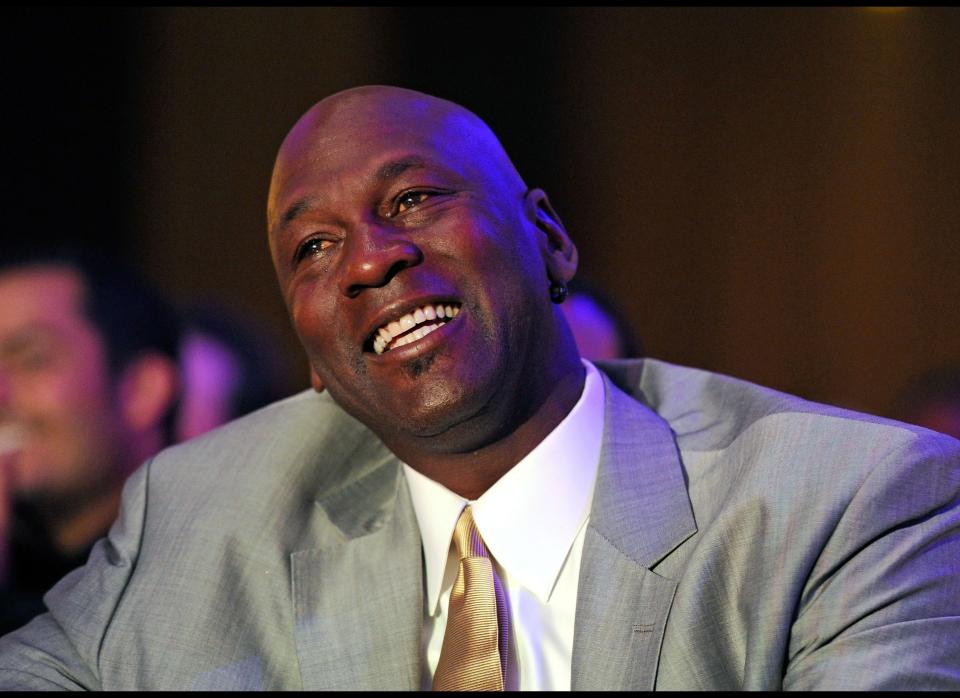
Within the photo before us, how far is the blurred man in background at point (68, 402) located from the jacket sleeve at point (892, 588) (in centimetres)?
178

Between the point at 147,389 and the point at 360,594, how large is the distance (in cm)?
123

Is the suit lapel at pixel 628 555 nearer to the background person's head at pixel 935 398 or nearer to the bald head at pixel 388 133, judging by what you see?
the bald head at pixel 388 133

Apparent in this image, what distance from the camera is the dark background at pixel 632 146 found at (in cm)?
241

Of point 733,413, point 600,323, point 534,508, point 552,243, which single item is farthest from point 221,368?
point 733,413

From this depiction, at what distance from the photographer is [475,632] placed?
4.83ft

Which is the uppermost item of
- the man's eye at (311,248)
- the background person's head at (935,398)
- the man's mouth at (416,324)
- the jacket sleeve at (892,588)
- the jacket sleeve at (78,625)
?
the man's eye at (311,248)

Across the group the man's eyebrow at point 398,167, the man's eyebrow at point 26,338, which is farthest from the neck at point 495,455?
the man's eyebrow at point 26,338

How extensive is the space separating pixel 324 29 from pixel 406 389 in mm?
1528

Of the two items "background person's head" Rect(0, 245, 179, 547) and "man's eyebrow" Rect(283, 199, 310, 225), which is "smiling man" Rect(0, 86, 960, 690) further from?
"background person's head" Rect(0, 245, 179, 547)

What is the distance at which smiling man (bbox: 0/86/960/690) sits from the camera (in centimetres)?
136

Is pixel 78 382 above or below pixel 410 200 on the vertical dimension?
below

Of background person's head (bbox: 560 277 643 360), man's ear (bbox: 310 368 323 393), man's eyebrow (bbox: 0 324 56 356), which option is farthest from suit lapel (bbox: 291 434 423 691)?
man's eyebrow (bbox: 0 324 56 356)

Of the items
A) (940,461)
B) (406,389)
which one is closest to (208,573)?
(406,389)

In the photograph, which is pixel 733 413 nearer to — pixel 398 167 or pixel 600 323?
pixel 398 167
